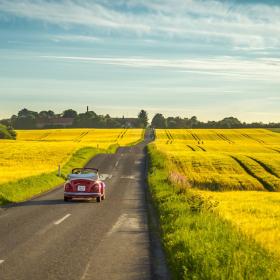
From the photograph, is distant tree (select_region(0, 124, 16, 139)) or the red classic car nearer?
the red classic car

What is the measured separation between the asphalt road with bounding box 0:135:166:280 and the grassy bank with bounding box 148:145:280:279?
634mm

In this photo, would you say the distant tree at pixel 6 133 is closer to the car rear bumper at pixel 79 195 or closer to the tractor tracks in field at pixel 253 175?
the tractor tracks in field at pixel 253 175

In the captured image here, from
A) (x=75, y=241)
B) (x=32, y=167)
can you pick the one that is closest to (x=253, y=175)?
(x=32, y=167)

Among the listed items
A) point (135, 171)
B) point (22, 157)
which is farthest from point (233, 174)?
point (22, 157)

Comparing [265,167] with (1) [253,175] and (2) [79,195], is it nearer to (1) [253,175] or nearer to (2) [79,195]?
(1) [253,175]

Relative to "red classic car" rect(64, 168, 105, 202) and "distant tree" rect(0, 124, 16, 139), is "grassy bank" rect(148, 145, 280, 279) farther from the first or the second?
"distant tree" rect(0, 124, 16, 139)

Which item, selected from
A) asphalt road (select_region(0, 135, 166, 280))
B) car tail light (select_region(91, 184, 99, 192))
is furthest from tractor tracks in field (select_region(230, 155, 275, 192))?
car tail light (select_region(91, 184, 99, 192))

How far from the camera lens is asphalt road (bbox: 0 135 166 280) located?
948 cm

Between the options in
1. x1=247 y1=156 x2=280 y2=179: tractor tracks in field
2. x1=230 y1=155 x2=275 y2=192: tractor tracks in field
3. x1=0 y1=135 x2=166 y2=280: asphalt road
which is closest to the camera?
x1=0 y1=135 x2=166 y2=280: asphalt road

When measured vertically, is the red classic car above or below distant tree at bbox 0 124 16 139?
above

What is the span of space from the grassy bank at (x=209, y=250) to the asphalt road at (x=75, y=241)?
634 mm

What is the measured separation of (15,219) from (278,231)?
26.4 feet

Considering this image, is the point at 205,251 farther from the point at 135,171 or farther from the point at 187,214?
the point at 135,171

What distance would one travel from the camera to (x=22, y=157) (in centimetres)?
5844
